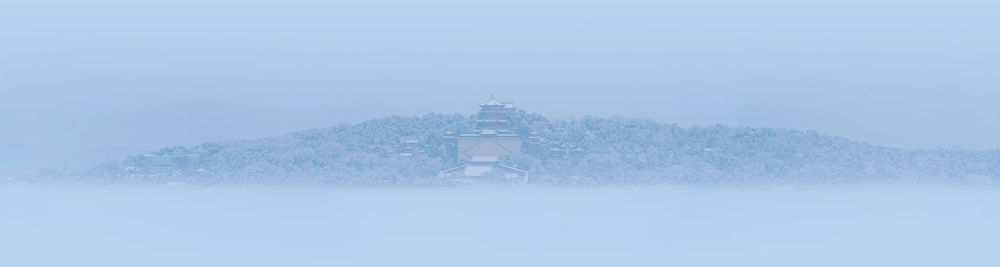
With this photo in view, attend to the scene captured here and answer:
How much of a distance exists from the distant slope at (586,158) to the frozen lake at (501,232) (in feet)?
28.5

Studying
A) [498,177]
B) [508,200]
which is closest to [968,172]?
[498,177]

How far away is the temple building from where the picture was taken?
1422 inches

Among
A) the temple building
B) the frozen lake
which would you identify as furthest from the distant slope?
the frozen lake

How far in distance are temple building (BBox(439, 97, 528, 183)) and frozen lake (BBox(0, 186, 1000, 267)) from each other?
23.0 ft

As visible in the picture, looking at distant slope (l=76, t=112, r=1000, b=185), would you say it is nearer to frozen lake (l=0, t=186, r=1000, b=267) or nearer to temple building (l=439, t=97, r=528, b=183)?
temple building (l=439, t=97, r=528, b=183)

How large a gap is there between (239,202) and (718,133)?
Result: 19.3 m

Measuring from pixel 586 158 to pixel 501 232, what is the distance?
20.4m

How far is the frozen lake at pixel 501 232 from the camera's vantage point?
15703mm

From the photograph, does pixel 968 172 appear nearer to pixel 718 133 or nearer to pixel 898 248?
pixel 718 133

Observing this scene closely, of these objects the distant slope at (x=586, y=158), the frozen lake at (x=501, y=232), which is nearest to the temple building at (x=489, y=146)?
the distant slope at (x=586, y=158)

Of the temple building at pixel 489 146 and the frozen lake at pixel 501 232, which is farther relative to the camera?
the temple building at pixel 489 146

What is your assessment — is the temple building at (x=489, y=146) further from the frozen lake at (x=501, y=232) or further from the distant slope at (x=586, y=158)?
the frozen lake at (x=501, y=232)

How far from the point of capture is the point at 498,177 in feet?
117

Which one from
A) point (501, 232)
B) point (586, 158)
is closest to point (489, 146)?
point (586, 158)
